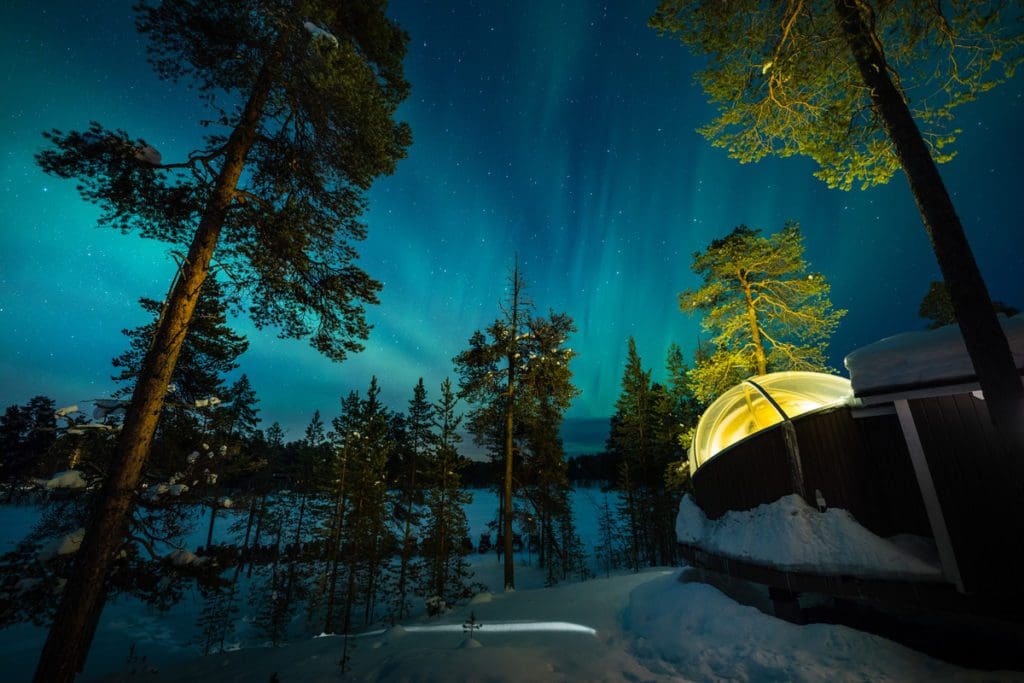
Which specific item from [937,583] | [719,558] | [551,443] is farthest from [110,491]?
[551,443]

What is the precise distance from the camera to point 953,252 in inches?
177

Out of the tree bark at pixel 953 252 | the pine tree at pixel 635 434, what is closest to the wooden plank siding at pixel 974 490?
the tree bark at pixel 953 252

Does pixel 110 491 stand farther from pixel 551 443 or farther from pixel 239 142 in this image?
pixel 551 443

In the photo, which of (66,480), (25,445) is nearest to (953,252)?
(66,480)

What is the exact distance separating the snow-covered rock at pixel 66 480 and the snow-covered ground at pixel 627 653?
3.50 metres

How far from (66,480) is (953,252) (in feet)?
43.4

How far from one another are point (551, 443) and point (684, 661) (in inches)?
416

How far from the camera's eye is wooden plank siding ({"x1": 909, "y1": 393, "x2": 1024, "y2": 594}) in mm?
4961

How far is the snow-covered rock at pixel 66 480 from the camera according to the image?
18.4ft

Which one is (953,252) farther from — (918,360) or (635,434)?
(635,434)

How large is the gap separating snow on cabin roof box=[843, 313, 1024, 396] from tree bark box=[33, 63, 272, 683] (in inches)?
443

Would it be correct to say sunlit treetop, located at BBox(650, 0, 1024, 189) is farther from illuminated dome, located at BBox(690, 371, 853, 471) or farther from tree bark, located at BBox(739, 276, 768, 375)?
tree bark, located at BBox(739, 276, 768, 375)

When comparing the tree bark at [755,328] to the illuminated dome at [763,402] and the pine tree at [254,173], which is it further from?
the pine tree at [254,173]

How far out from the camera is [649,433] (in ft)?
92.3
